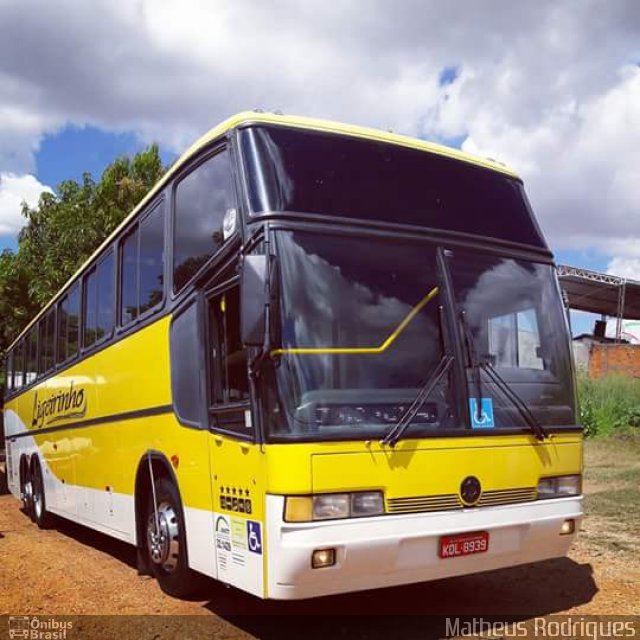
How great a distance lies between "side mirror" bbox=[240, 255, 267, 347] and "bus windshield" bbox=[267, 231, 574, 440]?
0.12 m

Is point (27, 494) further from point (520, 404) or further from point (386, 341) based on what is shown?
point (520, 404)

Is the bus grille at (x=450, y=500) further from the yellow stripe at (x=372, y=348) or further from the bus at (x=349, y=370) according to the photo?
the yellow stripe at (x=372, y=348)

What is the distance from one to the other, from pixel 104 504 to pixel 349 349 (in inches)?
178

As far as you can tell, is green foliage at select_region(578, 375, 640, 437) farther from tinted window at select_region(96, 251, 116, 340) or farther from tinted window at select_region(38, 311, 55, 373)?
tinted window at select_region(96, 251, 116, 340)

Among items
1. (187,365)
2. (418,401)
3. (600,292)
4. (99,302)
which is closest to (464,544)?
(418,401)

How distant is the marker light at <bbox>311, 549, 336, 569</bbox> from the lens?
14.1ft

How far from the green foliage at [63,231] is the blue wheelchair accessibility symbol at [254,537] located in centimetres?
1676

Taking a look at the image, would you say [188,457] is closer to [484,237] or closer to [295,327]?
[295,327]

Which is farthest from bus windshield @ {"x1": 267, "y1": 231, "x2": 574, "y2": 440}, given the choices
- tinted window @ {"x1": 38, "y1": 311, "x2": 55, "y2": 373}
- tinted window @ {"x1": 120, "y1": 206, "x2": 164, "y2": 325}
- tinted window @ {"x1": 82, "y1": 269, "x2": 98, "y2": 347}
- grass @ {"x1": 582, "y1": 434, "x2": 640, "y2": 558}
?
tinted window @ {"x1": 38, "y1": 311, "x2": 55, "y2": 373}

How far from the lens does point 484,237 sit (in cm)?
547

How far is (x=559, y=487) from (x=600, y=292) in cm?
2322

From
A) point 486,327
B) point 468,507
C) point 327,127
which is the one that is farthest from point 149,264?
point 468,507

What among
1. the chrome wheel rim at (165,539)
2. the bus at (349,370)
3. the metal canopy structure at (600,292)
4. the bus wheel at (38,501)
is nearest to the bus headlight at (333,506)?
the bus at (349,370)

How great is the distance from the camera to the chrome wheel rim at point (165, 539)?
5.87 metres
